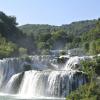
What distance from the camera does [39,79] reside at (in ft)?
99.2

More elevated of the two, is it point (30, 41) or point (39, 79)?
point (30, 41)

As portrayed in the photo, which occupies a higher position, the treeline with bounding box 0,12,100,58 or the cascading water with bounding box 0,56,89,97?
the treeline with bounding box 0,12,100,58

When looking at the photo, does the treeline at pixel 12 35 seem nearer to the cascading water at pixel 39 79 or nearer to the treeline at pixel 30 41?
the treeline at pixel 30 41

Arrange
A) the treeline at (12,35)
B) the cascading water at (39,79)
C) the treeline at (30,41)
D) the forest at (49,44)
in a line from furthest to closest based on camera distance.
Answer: the treeline at (12,35), the treeline at (30,41), the cascading water at (39,79), the forest at (49,44)

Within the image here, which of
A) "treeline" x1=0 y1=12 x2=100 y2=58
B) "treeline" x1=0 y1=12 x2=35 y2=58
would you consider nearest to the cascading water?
"treeline" x1=0 y1=12 x2=100 y2=58

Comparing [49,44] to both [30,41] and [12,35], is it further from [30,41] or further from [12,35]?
[12,35]

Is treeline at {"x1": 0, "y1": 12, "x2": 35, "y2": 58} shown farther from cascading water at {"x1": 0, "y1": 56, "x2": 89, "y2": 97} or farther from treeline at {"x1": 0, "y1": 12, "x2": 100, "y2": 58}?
cascading water at {"x1": 0, "y1": 56, "x2": 89, "y2": 97}

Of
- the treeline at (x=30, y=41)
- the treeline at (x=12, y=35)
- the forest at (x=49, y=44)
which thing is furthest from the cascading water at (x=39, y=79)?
the treeline at (x=12, y=35)

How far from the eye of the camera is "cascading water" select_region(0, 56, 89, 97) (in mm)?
28750

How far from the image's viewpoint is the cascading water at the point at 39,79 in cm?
2875

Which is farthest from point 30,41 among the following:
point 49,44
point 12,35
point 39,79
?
point 39,79

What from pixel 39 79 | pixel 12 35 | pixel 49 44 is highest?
pixel 12 35

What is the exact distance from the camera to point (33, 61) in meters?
38.2

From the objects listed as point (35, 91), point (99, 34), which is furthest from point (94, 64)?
point (99, 34)
